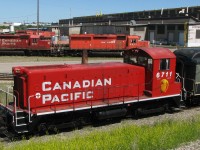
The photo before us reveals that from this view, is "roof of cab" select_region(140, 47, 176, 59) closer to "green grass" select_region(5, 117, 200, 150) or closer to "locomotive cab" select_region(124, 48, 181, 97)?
"locomotive cab" select_region(124, 48, 181, 97)

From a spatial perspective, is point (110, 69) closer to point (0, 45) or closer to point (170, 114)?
point (170, 114)

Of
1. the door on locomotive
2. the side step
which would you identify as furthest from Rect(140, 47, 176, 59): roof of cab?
the side step

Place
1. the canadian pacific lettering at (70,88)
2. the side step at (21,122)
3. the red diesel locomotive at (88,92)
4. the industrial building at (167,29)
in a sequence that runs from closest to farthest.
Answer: the side step at (21,122)
the red diesel locomotive at (88,92)
the canadian pacific lettering at (70,88)
the industrial building at (167,29)

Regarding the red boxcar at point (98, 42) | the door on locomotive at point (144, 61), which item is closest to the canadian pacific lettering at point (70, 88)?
the door on locomotive at point (144, 61)

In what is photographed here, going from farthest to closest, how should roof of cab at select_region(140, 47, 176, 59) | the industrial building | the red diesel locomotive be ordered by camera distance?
the industrial building → roof of cab at select_region(140, 47, 176, 59) → the red diesel locomotive

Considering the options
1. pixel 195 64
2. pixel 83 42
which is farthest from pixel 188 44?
pixel 195 64

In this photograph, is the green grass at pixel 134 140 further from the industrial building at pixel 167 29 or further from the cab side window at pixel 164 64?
the industrial building at pixel 167 29

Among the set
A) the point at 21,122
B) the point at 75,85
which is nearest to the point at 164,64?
the point at 75,85

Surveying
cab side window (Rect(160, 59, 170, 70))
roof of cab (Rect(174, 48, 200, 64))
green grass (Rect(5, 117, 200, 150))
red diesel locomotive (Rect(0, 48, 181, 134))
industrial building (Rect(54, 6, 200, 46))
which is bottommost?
green grass (Rect(5, 117, 200, 150))

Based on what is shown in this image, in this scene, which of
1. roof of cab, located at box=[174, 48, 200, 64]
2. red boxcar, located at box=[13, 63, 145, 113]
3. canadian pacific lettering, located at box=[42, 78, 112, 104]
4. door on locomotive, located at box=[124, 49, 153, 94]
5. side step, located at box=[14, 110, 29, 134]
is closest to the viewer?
side step, located at box=[14, 110, 29, 134]

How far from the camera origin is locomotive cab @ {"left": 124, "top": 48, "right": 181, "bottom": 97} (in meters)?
14.2

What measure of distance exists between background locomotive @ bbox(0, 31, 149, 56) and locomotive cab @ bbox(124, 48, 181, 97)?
29.6 m

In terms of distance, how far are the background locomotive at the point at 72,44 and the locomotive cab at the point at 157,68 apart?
29574 mm

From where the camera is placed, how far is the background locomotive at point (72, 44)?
44.6 metres
